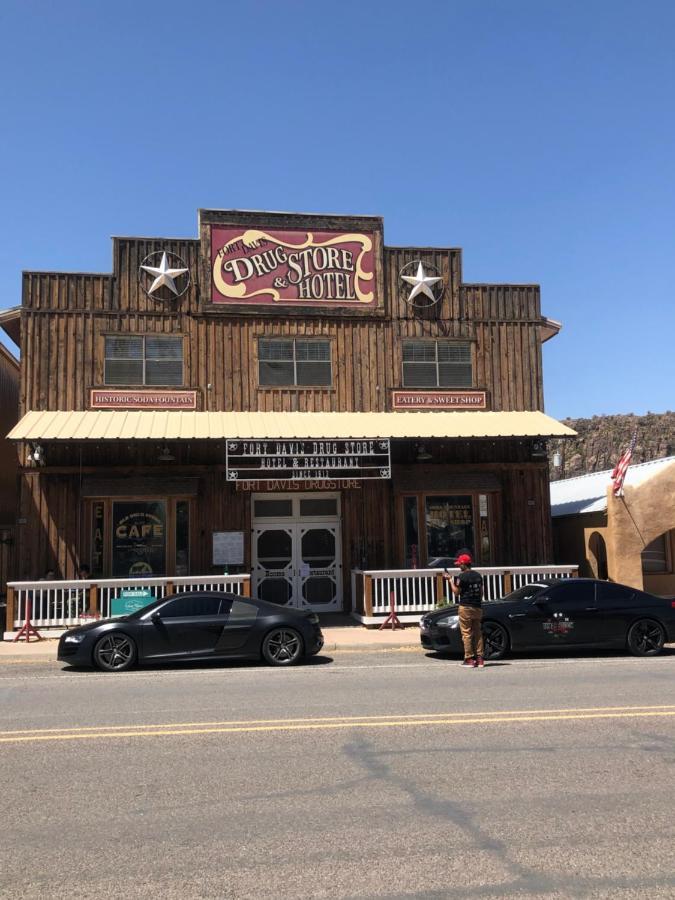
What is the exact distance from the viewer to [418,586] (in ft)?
58.1

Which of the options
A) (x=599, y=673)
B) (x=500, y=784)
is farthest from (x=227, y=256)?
(x=500, y=784)

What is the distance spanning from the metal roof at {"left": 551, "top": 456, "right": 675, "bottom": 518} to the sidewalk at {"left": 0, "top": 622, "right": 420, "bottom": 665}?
670 centimetres

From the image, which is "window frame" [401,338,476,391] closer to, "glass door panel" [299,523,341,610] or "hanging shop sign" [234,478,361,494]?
"hanging shop sign" [234,478,361,494]

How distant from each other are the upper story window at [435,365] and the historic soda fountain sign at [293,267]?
168 cm

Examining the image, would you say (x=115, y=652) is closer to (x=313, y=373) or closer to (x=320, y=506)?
(x=320, y=506)

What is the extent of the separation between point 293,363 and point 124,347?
403 cm

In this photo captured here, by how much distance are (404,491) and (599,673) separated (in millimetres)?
8377

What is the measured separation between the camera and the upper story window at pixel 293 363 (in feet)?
64.1

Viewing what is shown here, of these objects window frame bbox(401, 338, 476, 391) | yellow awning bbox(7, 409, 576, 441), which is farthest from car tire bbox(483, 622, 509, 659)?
window frame bbox(401, 338, 476, 391)

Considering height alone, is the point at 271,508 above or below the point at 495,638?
above

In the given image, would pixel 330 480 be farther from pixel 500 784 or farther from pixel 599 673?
pixel 500 784

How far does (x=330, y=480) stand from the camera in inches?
735

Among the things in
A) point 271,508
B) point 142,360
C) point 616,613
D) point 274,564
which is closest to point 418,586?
point 274,564

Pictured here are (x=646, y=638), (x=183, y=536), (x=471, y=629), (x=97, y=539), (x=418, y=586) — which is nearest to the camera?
(x=471, y=629)
